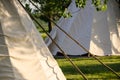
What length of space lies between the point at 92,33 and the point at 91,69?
5.23 meters

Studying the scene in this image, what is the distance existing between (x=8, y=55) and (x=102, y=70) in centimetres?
728

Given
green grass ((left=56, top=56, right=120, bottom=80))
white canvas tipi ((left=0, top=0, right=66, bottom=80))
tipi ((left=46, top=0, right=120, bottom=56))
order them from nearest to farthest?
1. white canvas tipi ((left=0, top=0, right=66, bottom=80))
2. green grass ((left=56, top=56, right=120, bottom=80))
3. tipi ((left=46, top=0, right=120, bottom=56))

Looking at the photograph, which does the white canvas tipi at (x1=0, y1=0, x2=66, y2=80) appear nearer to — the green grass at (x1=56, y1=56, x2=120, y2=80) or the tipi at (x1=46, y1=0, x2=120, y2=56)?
the green grass at (x1=56, y1=56, x2=120, y2=80)

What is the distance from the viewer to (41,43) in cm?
977

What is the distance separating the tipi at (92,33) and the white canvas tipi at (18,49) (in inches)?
453

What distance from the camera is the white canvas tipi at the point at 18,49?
29.0ft

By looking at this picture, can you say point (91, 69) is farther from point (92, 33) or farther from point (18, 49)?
point (18, 49)

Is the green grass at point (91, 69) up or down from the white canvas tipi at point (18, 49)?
down

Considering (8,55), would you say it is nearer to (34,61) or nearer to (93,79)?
(34,61)

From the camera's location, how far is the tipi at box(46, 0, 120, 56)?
20953 millimetres

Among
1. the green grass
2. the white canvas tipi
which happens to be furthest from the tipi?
the white canvas tipi

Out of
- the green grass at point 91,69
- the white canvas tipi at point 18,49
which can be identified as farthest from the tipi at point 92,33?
the white canvas tipi at point 18,49

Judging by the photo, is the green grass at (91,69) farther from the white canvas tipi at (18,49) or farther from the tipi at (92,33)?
the white canvas tipi at (18,49)

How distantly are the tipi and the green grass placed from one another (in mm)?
954
